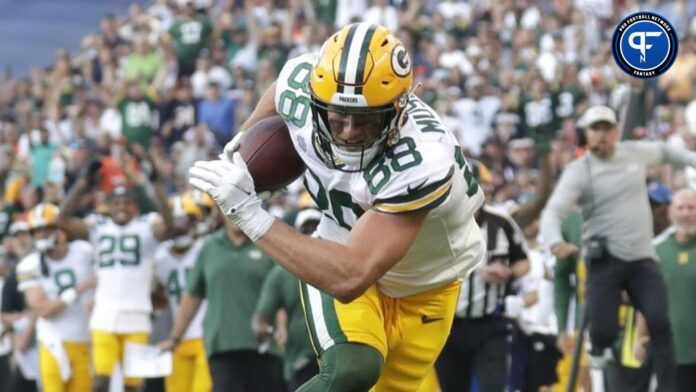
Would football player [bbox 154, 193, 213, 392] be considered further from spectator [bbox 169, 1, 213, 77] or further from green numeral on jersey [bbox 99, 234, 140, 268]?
spectator [bbox 169, 1, 213, 77]

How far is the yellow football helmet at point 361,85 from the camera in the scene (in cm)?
461

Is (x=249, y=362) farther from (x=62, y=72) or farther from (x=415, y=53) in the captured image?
(x=62, y=72)

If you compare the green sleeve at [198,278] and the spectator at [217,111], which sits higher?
the spectator at [217,111]

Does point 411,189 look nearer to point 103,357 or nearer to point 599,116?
point 599,116

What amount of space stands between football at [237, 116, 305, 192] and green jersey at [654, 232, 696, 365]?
3.85 meters

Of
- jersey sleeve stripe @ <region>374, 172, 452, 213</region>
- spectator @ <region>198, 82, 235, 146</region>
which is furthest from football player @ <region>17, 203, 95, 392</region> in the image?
jersey sleeve stripe @ <region>374, 172, 452, 213</region>

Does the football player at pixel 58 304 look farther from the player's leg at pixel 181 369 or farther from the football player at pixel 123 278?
the player's leg at pixel 181 369

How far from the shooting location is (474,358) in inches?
305

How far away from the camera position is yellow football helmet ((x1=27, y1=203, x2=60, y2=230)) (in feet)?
34.0

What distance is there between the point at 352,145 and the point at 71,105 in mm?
12796

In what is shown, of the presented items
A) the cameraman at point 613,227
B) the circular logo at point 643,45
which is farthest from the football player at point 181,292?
the circular logo at point 643,45

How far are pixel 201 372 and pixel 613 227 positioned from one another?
3370 mm

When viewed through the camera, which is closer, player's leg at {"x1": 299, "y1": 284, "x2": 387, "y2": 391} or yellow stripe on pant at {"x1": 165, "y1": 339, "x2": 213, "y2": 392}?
player's leg at {"x1": 299, "y1": 284, "x2": 387, "y2": 391}

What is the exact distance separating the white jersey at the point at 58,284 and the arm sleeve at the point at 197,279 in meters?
1.27
